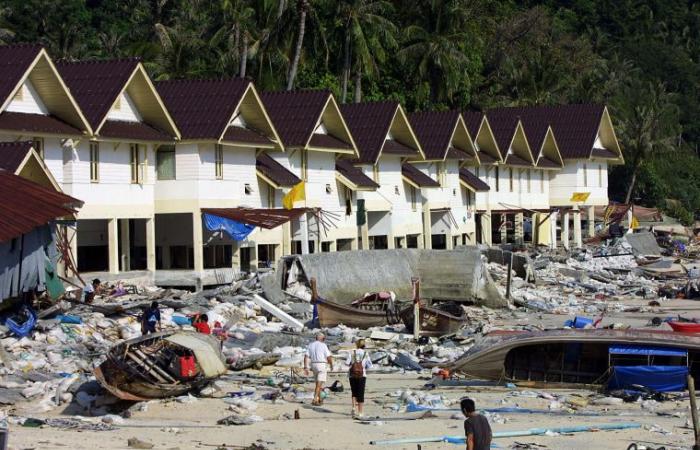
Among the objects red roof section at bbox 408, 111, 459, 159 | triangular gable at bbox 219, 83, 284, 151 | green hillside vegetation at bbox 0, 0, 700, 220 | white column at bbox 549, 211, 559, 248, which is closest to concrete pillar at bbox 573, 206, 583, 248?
white column at bbox 549, 211, 559, 248

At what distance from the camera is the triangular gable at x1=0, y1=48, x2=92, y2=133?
1569 inches

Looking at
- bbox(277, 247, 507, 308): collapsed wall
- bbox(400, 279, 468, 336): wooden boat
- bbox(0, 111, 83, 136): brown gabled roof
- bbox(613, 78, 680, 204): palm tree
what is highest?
bbox(613, 78, 680, 204): palm tree

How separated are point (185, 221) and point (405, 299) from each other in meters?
8.09

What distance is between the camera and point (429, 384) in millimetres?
30047

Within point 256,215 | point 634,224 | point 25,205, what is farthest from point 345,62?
point 25,205

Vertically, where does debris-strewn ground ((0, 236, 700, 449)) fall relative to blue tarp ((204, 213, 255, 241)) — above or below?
below

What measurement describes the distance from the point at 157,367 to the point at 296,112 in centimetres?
2920

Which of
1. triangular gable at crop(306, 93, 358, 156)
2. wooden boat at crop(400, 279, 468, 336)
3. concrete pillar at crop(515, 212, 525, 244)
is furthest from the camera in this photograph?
concrete pillar at crop(515, 212, 525, 244)

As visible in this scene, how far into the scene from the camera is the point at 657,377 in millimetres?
29422

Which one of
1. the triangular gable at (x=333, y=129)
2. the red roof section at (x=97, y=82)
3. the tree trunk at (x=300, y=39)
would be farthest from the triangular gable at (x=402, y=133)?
the red roof section at (x=97, y=82)

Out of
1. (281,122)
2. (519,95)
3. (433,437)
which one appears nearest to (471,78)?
(519,95)

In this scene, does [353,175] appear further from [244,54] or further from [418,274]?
[244,54]

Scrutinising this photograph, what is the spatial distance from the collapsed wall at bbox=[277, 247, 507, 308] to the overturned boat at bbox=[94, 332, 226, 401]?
63.8ft

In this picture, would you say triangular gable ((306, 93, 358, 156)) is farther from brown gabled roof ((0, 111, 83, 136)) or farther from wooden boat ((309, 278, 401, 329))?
brown gabled roof ((0, 111, 83, 136))
